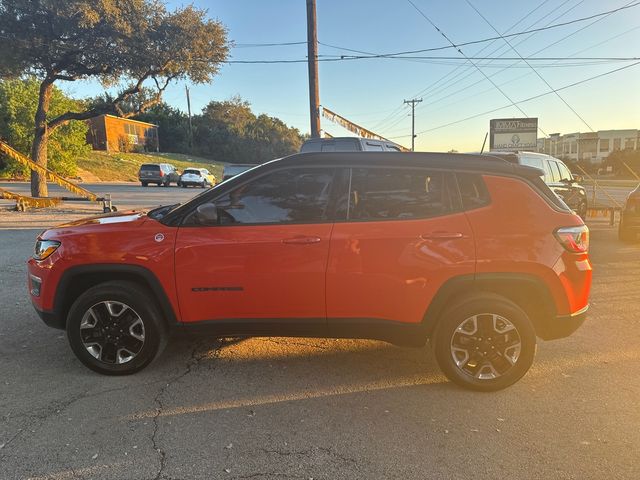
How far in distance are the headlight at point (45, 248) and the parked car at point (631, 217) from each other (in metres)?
10.4

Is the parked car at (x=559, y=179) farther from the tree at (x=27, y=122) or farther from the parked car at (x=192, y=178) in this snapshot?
the tree at (x=27, y=122)

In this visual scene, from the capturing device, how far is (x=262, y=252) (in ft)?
11.2

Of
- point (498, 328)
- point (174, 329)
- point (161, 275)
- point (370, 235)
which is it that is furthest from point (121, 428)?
point (498, 328)

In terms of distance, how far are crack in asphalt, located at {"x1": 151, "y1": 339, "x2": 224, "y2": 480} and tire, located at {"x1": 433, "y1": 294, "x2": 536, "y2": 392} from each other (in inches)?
80.9

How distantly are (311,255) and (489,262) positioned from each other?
4.41 feet

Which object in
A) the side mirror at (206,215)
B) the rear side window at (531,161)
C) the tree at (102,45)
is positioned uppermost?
the tree at (102,45)

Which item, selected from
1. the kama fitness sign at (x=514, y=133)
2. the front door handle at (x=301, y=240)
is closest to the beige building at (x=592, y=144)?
the kama fitness sign at (x=514, y=133)

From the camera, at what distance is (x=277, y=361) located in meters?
4.00

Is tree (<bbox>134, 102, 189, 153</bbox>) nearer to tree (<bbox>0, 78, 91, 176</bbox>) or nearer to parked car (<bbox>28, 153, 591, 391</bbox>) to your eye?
tree (<bbox>0, 78, 91, 176</bbox>)

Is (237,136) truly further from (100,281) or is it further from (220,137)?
(100,281)

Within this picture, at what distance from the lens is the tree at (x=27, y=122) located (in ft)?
105

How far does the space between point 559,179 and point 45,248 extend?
1316 cm

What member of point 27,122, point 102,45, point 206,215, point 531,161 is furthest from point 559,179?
point 27,122

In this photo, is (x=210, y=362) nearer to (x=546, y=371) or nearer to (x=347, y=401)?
(x=347, y=401)
